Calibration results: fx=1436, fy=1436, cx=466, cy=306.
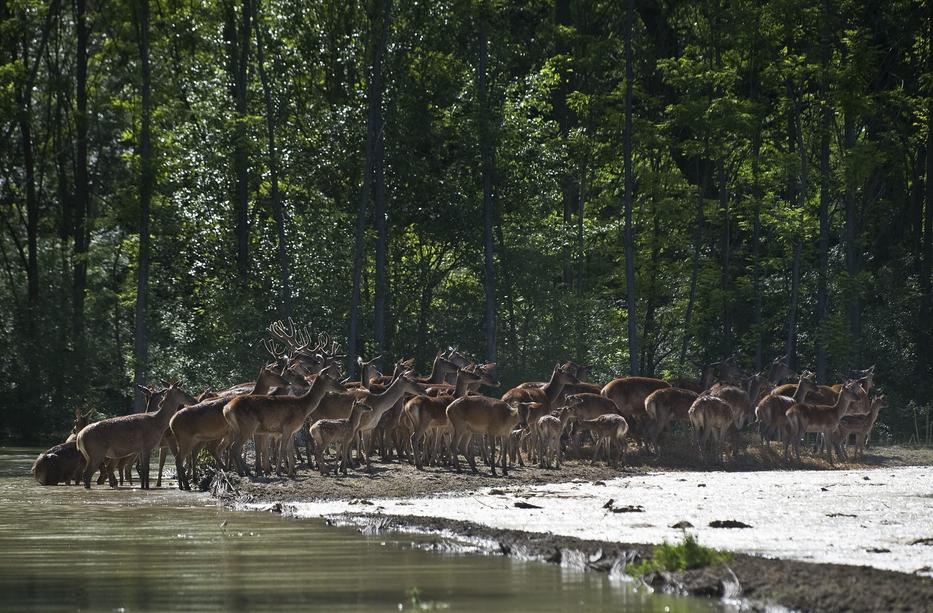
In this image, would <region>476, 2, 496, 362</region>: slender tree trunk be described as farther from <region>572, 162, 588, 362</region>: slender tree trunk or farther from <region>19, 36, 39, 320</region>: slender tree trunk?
<region>19, 36, 39, 320</region>: slender tree trunk

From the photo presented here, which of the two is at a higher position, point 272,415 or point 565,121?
point 565,121

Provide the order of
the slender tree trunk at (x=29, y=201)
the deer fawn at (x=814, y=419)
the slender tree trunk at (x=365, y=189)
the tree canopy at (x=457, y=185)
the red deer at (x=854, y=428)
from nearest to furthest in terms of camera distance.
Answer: the deer fawn at (x=814, y=419) → the red deer at (x=854, y=428) → the slender tree trunk at (x=365, y=189) → the tree canopy at (x=457, y=185) → the slender tree trunk at (x=29, y=201)

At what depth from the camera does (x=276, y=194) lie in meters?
38.2

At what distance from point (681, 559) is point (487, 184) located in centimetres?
2846

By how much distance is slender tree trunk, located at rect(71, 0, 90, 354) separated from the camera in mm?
42531

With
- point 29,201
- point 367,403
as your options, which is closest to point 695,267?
point 29,201

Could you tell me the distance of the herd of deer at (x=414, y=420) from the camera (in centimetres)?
2230

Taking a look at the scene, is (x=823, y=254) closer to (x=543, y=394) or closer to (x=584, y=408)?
(x=543, y=394)

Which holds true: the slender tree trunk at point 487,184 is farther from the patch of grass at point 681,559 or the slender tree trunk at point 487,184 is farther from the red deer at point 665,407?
the patch of grass at point 681,559

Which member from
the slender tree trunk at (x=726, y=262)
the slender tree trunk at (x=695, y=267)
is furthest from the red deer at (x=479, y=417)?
the slender tree trunk at (x=726, y=262)

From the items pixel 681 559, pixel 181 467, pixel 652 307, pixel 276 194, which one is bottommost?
pixel 681 559

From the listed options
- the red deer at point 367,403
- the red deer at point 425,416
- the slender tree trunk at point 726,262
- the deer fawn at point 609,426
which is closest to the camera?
the red deer at point 367,403

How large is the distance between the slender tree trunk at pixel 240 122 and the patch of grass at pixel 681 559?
27862mm

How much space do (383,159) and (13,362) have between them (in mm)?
11958
